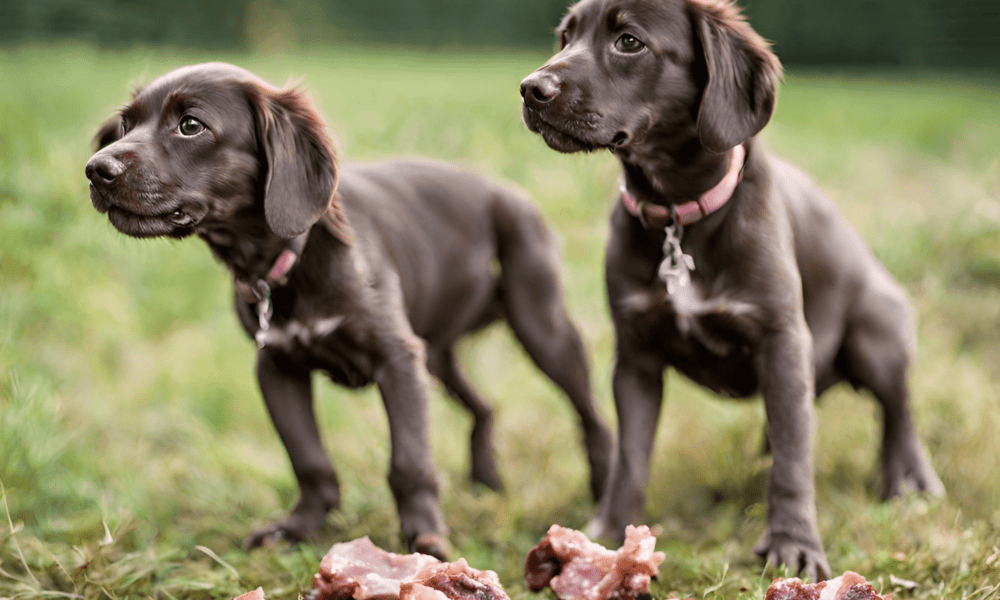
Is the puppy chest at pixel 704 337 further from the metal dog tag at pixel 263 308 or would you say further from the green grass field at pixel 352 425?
the metal dog tag at pixel 263 308

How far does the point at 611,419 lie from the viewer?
457 cm

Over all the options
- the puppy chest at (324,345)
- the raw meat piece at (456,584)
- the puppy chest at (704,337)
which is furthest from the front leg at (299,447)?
the puppy chest at (704,337)

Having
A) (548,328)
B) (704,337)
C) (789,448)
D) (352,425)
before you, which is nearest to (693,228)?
(704,337)

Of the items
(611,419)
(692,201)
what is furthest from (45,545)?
(611,419)

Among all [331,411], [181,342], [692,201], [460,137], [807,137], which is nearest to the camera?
[692,201]

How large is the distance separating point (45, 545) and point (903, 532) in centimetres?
279

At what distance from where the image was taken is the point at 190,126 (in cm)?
266

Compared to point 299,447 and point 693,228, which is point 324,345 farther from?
point 693,228

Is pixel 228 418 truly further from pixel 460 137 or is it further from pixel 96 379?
pixel 460 137

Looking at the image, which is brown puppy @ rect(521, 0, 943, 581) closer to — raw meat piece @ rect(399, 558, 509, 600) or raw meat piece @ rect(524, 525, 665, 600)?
raw meat piece @ rect(524, 525, 665, 600)

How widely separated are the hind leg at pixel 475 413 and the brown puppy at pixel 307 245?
0.50 metres

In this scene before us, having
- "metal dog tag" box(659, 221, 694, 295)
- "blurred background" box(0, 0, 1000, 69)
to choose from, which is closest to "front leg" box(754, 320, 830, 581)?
"metal dog tag" box(659, 221, 694, 295)

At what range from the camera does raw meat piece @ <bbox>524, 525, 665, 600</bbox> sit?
2.34 metres

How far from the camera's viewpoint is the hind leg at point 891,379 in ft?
11.1
